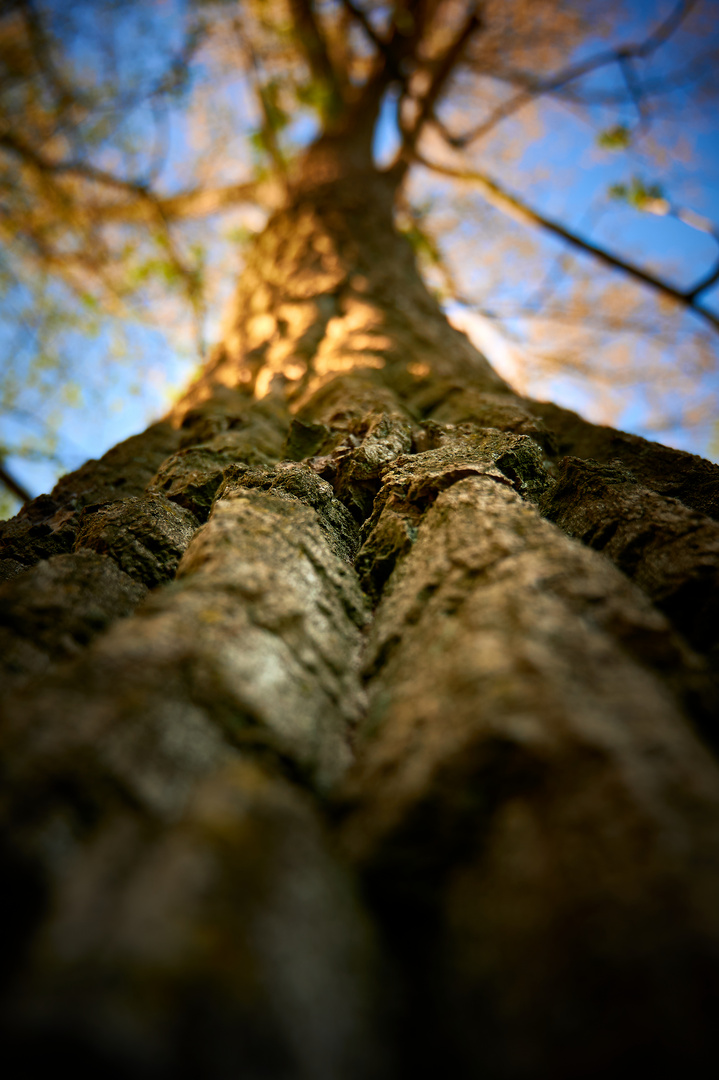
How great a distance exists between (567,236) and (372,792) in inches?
229

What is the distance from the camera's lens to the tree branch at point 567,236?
3.97 metres

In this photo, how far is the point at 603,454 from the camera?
2.03 metres

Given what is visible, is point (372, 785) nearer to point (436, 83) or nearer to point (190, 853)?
point (190, 853)

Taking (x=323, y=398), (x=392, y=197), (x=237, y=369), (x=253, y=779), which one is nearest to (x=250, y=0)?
(x=392, y=197)

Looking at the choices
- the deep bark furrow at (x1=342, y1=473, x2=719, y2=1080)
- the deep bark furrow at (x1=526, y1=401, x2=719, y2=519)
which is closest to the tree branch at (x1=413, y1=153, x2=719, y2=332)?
the deep bark furrow at (x1=526, y1=401, x2=719, y2=519)

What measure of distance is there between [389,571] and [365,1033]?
1.01 meters

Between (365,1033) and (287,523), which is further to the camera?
(287,523)

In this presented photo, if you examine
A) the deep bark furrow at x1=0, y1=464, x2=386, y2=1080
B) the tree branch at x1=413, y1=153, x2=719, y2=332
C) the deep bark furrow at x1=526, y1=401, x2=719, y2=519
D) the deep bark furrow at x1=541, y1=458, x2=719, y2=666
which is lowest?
the deep bark furrow at x1=0, y1=464, x2=386, y2=1080

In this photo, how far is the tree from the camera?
1.78ft

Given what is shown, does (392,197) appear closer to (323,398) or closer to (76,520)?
(323,398)

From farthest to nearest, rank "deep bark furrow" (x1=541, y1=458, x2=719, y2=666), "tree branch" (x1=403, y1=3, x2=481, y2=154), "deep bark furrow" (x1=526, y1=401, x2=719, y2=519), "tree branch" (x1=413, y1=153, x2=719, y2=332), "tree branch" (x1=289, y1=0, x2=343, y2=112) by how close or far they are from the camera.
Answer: "tree branch" (x1=403, y1=3, x2=481, y2=154) < "tree branch" (x1=289, y1=0, x2=343, y2=112) < "tree branch" (x1=413, y1=153, x2=719, y2=332) < "deep bark furrow" (x1=526, y1=401, x2=719, y2=519) < "deep bark furrow" (x1=541, y1=458, x2=719, y2=666)

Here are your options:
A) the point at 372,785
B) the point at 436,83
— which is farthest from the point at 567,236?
the point at 372,785

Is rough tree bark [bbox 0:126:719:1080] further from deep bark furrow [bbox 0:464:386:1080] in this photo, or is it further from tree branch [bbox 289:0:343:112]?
tree branch [bbox 289:0:343:112]

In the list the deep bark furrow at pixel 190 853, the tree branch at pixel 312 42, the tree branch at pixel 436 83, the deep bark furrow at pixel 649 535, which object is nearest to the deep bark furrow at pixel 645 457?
the deep bark furrow at pixel 649 535
